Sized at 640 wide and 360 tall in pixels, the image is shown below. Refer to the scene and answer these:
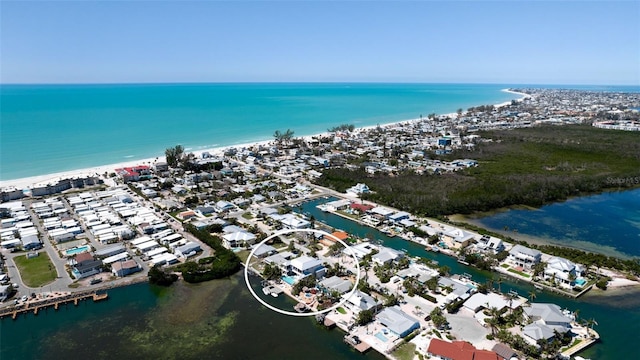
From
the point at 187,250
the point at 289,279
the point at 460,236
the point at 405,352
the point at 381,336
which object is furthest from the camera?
the point at 460,236

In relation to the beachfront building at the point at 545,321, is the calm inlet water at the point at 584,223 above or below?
below

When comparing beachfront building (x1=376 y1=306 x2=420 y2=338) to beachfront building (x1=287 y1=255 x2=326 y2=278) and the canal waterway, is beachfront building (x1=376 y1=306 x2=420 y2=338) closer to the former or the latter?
beachfront building (x1=287 y1=255 x2=326 y2=278)

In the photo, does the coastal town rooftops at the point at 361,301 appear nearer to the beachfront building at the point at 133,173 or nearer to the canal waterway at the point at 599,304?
the canal waterway at the point at 599,304

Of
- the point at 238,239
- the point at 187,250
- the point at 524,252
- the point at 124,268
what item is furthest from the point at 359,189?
the point at 124,268

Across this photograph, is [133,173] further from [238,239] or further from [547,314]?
[547,314]

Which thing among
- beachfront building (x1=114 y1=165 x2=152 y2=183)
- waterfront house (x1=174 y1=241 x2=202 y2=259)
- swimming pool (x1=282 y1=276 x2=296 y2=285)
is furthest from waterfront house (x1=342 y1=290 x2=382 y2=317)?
beachfront building (x1=114 y1=165 x2=152 y2=183)

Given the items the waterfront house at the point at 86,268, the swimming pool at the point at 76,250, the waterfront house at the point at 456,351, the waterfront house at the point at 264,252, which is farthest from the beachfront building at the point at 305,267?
the swimming pool at the point at 76,250
